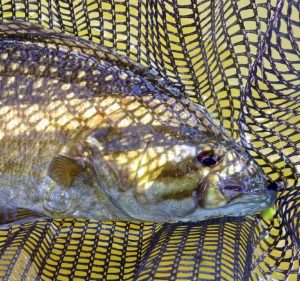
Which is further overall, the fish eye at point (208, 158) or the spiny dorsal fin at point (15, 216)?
the spiny dorsal fin at point (15, 216)

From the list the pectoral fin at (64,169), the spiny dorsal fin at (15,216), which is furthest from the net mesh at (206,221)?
the pectoral fin at (64,169)

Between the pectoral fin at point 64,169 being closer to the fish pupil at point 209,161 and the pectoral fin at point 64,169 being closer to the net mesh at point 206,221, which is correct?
the net mesh at point 206,221

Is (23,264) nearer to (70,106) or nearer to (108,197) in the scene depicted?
(108,197)

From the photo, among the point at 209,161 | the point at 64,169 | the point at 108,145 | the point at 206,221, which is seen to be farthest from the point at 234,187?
the point at 64,169

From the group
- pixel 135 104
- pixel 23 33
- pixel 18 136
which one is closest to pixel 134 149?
pixel 135 104

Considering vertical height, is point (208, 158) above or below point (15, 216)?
above

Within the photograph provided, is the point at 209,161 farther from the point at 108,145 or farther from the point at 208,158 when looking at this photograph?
the point at 108,145
